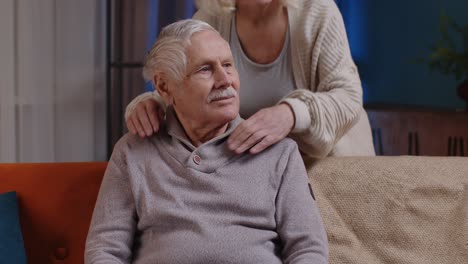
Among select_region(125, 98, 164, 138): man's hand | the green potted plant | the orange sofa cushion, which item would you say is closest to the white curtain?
the orange sofa cushion

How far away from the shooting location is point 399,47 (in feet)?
14.9

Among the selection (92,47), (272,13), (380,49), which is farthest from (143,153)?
(380,49)

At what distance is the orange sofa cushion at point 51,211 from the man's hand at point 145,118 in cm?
25

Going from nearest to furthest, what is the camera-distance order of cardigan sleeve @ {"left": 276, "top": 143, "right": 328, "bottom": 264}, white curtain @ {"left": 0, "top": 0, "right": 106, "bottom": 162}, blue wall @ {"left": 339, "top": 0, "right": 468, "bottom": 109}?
cardigan sleeve @ {"left": 276, "top": 143, "right": 328, "bottom": 264}, white curtain @ {"left": 0, "top": 0, "right": 106, "bottom": 162}, blue wall @ {"left": 339, "top": 0, "right": 468, "bottom": 109}

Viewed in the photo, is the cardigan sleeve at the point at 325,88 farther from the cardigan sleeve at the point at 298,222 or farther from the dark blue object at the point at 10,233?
the dark blue object at the point at 10,233

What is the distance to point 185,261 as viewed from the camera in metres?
1.57

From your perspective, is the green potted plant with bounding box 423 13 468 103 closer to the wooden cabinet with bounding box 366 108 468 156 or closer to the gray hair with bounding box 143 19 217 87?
the wooden cabinet with bounding box 366 108 468 156

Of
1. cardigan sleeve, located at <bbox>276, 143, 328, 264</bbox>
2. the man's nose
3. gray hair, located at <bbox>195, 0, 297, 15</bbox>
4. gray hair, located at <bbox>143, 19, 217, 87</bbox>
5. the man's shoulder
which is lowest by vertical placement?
cardigan sleeve, located at <bbox>276, 143, 328, 264</bbox>

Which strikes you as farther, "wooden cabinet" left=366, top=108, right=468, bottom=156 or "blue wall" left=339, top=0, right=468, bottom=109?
"blue wall" left=339, top=0, right=468, bottom=109

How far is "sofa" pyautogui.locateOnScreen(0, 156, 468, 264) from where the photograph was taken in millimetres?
1854

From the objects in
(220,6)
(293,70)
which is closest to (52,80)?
(220,6)

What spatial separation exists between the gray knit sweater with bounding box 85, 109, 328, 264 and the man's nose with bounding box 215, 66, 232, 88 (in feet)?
0.40

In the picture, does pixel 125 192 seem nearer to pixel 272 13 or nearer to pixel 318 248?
pixel 318 248

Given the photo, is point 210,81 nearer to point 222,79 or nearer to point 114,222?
point 222,79
